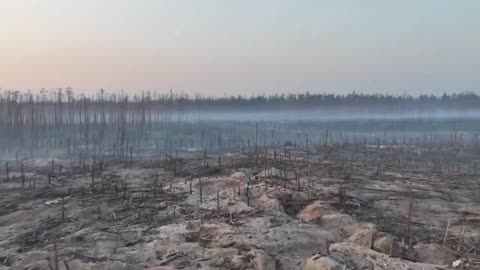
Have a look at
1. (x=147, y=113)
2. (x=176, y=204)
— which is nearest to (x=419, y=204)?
(x=176, y=204)

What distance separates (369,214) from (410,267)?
2.81 m

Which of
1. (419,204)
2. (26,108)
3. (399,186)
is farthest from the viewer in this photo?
(26,108)

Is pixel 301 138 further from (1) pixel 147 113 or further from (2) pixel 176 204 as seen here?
(2) pixel 176 204

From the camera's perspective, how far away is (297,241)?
6.18 m

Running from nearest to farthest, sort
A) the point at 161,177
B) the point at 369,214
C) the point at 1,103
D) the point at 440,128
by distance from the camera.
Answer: the point at 369,214 < the point at 161,177 < the point at 1,103 < the point at 440,128

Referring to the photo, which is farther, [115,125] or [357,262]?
[115,125]

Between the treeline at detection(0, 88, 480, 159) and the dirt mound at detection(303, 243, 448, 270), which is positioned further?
the treeline at detection(0, 88, 480, 159)

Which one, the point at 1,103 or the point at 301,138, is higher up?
the point at 1,103

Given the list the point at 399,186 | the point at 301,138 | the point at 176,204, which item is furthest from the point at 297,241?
the point at 301,138

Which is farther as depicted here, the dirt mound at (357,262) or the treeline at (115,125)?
the treeline at (115,125)

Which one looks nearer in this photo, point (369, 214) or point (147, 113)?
point (369, 214)

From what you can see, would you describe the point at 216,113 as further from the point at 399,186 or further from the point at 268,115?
the point at 399,186

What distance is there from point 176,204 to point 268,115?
164 ft

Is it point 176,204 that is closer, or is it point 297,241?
point 297,241
